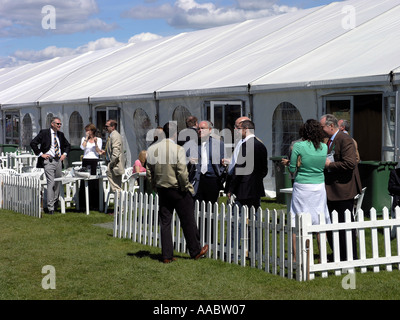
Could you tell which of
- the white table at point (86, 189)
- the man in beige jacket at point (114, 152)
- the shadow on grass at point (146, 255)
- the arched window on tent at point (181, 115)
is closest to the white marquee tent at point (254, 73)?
the arched window on tent at point (181, 115)

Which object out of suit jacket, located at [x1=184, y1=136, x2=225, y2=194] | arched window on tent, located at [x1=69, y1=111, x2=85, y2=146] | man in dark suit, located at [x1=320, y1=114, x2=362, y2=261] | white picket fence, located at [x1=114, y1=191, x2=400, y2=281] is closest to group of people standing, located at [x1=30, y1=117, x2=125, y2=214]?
white picket fence, located at [x1=114, y1=191, x2=400, y2=281]

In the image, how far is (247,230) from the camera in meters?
7.64

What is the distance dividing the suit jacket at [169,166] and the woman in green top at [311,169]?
1.30m

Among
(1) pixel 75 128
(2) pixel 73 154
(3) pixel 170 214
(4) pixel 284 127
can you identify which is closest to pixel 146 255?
(3) pixel 170 214

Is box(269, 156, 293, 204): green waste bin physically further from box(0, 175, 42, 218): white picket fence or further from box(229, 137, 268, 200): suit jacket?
box(229, 137, 268, 200): suit jacket

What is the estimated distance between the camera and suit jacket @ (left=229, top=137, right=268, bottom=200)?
7688 mm

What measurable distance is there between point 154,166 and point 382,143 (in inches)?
205

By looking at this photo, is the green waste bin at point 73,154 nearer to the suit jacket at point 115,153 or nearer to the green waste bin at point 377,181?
the suit jacket at point 115,153

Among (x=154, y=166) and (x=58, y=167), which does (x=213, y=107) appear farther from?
(x=154, y=166)

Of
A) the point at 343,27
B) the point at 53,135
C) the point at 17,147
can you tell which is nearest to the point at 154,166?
the point at 53,135

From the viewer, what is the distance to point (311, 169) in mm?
7312

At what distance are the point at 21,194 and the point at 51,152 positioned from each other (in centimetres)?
115

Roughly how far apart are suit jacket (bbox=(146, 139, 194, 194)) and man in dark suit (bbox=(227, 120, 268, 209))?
2.08 feet

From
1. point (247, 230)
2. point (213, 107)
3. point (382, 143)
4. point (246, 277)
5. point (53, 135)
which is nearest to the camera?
point (246, 277)
